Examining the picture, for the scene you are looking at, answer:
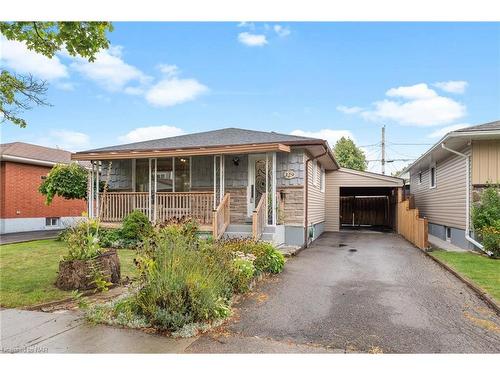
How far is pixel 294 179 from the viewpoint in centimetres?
1089

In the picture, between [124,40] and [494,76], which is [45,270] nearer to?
[124,40]

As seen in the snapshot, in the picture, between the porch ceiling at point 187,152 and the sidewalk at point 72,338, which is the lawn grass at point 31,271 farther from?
the porch ceiling at point 187,152

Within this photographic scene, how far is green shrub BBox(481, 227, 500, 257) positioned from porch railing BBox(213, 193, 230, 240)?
697 centimetres

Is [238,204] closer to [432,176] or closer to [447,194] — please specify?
[447,194]

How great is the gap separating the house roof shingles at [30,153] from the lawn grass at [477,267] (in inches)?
646

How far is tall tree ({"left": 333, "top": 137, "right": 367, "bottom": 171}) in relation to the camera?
33.7 meters

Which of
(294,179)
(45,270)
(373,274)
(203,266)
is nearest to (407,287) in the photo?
(373,274)

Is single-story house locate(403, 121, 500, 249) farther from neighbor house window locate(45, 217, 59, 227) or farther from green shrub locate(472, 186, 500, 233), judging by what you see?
neighbor house window locate(45, 217, 59, 227)

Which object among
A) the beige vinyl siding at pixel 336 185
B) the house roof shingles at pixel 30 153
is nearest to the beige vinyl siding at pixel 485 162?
the beige vinyl siding at pixel 336 185

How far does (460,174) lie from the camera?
10.7 meters

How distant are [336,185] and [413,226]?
19.8 feet

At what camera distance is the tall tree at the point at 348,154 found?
111ft

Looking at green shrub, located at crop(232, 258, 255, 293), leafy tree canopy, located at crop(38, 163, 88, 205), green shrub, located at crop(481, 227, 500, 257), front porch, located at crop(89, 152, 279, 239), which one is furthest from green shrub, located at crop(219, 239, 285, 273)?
leafy tree canopy, located at crop(38, 163, 88, 205)
